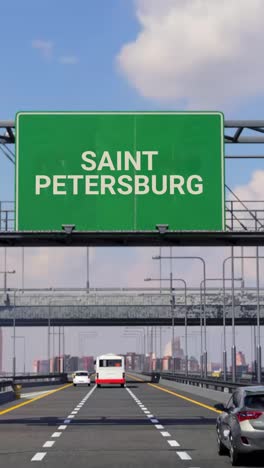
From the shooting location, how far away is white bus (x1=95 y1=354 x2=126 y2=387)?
85.2 meters

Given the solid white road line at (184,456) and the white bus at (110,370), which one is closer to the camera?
the solid white road line at (184,456)

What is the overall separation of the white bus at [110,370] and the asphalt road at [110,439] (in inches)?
1891

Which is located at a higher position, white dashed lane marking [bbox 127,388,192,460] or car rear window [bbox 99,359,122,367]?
car rear window [bbox 99,359,122,367]

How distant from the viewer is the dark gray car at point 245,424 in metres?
16.2

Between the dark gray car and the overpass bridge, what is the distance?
80.2 meters

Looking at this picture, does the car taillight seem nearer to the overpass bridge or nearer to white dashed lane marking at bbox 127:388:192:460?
white dashed lane marking at bbox 127:388:192:460

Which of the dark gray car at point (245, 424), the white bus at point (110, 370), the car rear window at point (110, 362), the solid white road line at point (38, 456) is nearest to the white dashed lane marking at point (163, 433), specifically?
the dark gray car at point (245, 424)

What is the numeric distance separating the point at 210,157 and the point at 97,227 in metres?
3.28

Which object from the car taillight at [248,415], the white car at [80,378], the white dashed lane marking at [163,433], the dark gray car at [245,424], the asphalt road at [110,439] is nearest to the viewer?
the dark gray car at [245,424]

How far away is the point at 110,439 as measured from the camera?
23.0 metres

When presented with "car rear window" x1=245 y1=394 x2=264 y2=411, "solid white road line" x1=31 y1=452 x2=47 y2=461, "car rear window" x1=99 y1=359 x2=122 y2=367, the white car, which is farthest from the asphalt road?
the white car

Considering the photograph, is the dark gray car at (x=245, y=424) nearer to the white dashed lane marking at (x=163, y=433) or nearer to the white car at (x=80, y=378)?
the white dashed lane marking at (x=163, y=433)

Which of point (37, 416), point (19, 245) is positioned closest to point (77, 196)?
point (19, 245)

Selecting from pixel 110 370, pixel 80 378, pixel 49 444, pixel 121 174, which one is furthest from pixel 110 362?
pixel 49 444
